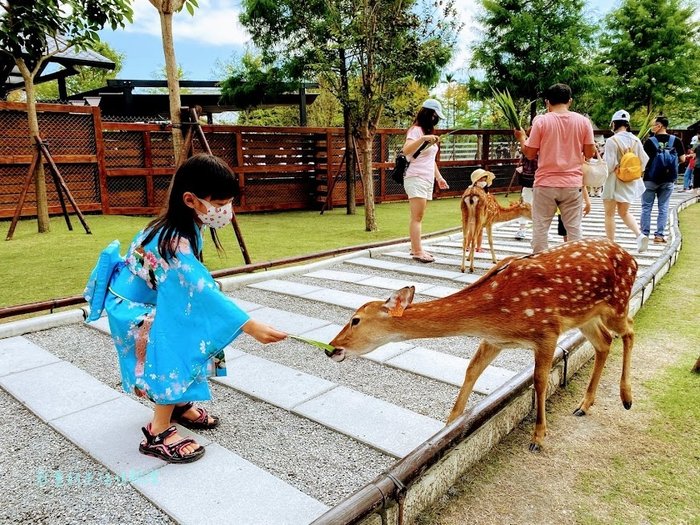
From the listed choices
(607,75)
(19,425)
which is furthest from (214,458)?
(607,75)

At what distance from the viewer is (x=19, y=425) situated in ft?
8.80

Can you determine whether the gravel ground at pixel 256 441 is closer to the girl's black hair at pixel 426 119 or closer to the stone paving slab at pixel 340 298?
the stone paving slab at pixel 340 298

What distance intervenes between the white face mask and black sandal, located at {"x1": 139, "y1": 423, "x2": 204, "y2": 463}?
94 centimetres

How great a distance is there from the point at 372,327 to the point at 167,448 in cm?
103

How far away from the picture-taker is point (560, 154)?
470 cm

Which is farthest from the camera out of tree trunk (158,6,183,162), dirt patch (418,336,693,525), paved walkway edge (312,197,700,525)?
tree trunk (158,6,183,162)

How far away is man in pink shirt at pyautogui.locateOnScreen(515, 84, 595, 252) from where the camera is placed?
15.3 feet

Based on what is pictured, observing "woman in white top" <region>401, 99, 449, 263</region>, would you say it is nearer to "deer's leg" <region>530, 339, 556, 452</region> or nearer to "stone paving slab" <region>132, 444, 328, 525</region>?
"deer's leg" <region>530, 339, 556, 452</region>

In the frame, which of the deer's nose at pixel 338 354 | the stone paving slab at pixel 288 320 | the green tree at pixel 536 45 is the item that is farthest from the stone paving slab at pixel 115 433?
the green tree at pixel 536 45

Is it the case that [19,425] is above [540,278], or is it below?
below

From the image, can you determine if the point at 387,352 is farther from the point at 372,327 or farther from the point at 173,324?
the point at 173,324

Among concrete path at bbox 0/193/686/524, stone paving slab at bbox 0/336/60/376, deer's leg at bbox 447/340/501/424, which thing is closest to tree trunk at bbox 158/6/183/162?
concrete path at bbox 0/193/686/524

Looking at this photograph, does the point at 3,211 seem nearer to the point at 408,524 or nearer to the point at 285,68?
the point at 285,68

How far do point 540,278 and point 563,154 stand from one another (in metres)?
2.71
